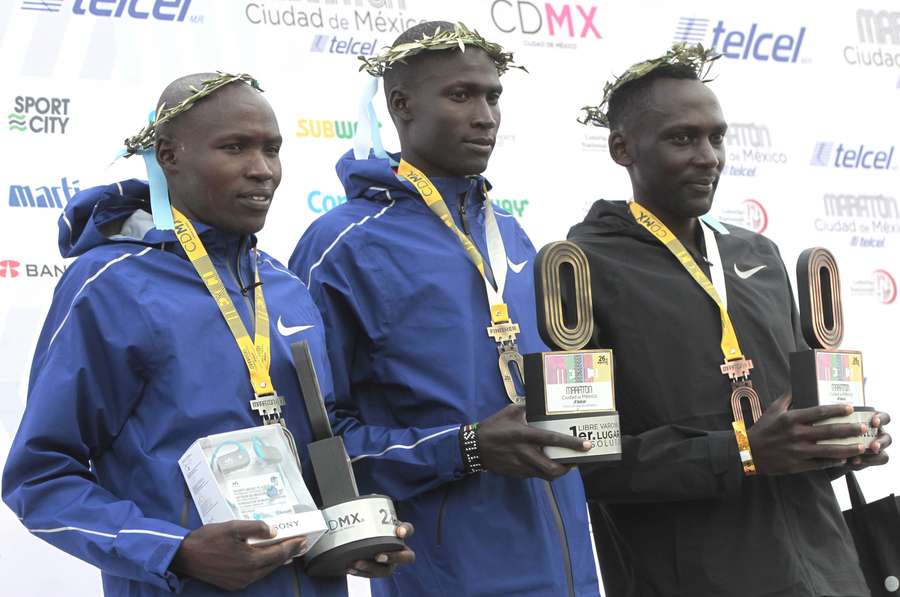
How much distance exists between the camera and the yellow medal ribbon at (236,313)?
2.21m

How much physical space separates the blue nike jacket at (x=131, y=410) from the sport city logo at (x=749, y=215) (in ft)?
9.46

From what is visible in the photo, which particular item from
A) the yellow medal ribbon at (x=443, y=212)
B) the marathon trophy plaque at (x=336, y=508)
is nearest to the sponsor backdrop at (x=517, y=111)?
the yellow medal ribbon at (x=443, y=212)

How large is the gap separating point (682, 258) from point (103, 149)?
189cm

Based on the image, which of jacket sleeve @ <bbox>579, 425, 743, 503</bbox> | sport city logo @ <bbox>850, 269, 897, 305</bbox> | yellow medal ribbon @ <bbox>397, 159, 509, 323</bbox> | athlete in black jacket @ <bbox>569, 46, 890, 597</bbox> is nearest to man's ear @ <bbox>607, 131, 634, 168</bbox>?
athlete in black jacket @ <bbox>569, 46, 890, 597</bbox>

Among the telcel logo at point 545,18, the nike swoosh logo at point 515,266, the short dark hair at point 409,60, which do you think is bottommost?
the nike swoosh logo at point 515,266

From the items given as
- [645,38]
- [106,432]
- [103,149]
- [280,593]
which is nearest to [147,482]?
[106,432]

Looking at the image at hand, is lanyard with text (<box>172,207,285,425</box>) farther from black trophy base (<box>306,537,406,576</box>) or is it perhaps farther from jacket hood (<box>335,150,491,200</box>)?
jacket hood (<box>335,150,491,200</box>)

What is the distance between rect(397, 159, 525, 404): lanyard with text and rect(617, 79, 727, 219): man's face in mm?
335

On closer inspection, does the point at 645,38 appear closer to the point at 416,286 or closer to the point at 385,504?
the point at 416,286

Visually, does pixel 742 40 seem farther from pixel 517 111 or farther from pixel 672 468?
pixel 672 468

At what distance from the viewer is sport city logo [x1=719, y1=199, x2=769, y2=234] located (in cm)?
485

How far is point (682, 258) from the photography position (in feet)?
8.77

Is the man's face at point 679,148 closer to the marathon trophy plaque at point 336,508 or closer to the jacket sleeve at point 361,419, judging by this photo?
the jacket sleeve at point 361,419

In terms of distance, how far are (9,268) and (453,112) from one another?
1.59 meters
